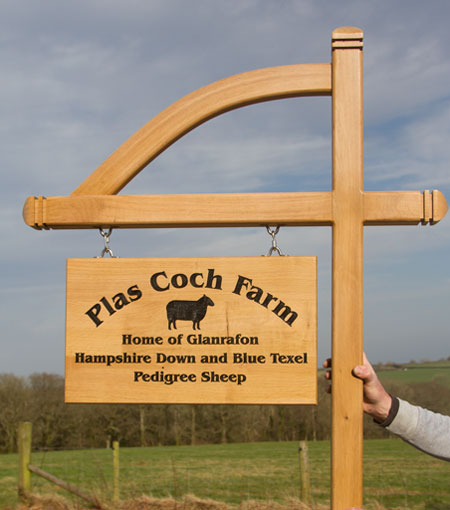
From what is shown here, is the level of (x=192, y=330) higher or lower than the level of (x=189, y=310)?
lower

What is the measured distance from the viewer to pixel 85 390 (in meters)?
2.96

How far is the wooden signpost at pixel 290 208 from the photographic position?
276 cm

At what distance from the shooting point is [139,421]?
26.3 metres

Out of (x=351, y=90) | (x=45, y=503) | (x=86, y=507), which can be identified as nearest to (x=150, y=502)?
(x=86, y=507)

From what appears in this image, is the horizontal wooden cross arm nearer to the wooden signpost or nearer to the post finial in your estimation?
the wooden signpost

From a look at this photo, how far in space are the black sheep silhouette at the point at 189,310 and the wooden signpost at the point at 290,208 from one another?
1.6 inches

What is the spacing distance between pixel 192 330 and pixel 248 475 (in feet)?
45.9

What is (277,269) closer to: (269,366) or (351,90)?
(269,366)

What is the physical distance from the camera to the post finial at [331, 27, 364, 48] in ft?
9.63

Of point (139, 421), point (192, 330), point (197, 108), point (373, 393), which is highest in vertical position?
point (197, 108)

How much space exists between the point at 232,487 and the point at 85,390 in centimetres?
1197

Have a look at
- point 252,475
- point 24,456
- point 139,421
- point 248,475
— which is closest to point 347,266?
point 24,456

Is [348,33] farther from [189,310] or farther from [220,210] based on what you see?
[189,310]

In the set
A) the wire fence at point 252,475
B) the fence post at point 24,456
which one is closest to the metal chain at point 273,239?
the wire fence at point 252,475
